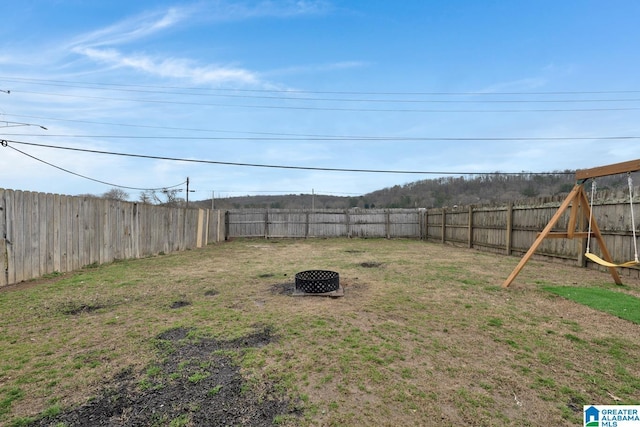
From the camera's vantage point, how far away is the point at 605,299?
4379 mm

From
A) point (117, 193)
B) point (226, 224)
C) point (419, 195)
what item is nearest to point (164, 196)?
point (117, 193)

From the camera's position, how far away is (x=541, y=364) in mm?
2500

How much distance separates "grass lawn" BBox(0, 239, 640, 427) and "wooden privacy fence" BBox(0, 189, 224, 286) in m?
0.67

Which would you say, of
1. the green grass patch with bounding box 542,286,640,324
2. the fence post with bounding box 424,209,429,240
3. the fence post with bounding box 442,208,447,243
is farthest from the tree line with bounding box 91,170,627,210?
the green grass patch with bounding box 542,286,640,324

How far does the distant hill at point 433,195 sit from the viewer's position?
19375 mm

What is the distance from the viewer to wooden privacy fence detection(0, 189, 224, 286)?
539 centimetres

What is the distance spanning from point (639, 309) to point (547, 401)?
10.6 ft

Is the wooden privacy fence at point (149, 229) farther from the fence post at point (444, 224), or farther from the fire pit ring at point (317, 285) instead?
the fire pit ring at point (317, 285)

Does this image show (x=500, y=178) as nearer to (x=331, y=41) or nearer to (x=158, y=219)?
(x=331, y=41)

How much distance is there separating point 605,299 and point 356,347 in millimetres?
4201

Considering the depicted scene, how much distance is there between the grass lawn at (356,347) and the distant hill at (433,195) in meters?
15.1

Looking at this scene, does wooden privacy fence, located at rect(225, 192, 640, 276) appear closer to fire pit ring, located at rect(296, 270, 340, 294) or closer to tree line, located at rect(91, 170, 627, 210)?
tree line, located at rect(91, 170, 627, 210)

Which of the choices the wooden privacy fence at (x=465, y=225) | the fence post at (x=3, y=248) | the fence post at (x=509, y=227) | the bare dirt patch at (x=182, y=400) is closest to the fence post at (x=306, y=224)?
the wooden privacy fence at (x=465, y=225)

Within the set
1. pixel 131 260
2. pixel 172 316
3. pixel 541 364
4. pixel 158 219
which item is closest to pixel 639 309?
pixel 541 364
